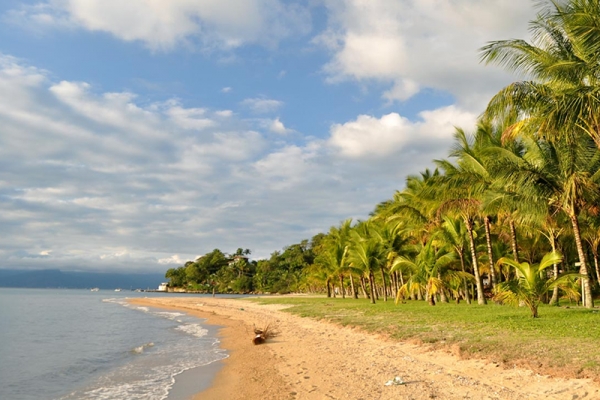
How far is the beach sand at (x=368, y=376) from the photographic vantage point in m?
6.73

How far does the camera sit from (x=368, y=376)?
8445 mm

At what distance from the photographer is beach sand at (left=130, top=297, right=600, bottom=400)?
22.1 feet

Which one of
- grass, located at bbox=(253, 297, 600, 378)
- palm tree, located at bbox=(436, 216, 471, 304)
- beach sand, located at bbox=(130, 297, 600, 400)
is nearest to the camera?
beach sand, located at bbox=(130, 297, 600, 400)

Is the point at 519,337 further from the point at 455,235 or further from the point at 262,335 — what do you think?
the point at 455,235

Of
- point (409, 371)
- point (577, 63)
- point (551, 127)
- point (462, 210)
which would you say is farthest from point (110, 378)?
point (462, 210)

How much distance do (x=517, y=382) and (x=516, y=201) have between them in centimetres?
1279

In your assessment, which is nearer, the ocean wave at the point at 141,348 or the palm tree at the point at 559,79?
the palm tree at the point at 559,79

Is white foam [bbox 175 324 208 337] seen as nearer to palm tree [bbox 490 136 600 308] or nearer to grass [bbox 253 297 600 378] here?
grass [bbox 253 297 600 378]

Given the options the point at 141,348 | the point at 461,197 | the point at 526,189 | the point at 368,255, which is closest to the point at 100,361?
the point at 141,348

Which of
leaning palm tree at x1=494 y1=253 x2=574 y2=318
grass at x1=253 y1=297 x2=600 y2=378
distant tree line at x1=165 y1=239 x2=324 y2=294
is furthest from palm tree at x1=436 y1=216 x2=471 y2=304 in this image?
distant tree line at x1=165 y1=239 x2=324 y2=294

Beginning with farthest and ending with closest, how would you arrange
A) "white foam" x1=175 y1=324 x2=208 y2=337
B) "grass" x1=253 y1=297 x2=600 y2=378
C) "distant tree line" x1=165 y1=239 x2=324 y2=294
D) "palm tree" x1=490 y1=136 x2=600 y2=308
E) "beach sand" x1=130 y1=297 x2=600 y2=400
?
"distant tree line" x1=165 y1=239 x2=324 y2=294, "white foam" x1=175 y1=324 x2=208 y2=337, "palm tree" x1=490 y1=136 x2=600 y2=308, "grass" x1=253 y1=297 x2=600 y2=378, "beach sand" x1=130 y1=297 x2=600 y2=400

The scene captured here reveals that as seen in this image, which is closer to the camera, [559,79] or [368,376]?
[368,376]

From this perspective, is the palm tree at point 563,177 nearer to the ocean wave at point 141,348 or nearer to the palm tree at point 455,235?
the palm tree at point 455,235

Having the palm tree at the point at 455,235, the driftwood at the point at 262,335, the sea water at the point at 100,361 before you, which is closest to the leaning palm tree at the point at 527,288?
the driftwood at the point at 262,335
